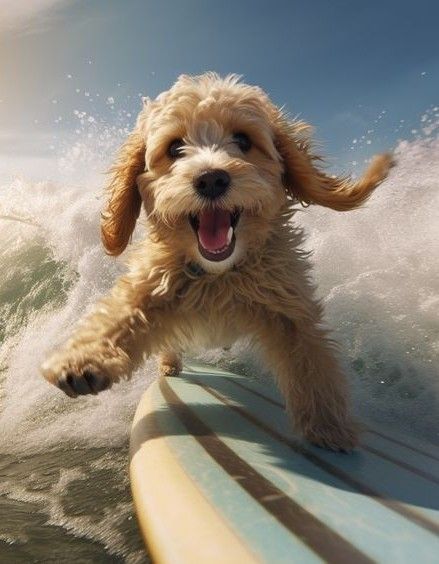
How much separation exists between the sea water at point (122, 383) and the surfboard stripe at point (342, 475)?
62cm

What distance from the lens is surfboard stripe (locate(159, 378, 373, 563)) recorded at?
1.29 m

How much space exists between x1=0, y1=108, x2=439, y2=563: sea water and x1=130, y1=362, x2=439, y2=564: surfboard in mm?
399

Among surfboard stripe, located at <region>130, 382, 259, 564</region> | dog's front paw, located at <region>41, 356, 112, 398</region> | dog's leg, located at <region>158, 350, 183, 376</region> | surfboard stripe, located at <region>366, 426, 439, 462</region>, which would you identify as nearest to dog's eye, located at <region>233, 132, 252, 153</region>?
dog's front paw, located at <region>41, 356, 112, 398</region>

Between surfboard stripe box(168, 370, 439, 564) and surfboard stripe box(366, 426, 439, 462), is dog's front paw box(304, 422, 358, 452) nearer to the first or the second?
surfboard stripe box(168, 370, 439, 564)

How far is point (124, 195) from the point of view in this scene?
289cm

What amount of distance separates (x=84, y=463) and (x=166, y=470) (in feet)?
4.63

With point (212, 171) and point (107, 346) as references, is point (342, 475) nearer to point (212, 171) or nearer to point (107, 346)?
point (107, 346)

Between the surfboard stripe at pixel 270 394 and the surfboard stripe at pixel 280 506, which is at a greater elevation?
the surfboard stripe at pixel 280 506

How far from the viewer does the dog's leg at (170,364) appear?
374cm

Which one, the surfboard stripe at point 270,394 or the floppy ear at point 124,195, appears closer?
the surfboard stripe at point 270,394

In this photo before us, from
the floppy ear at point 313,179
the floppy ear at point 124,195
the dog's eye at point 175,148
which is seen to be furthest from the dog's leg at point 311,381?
the floppy ear at point 124,195

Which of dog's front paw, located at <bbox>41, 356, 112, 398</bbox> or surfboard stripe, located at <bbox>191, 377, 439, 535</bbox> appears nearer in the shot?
surfboard stripe, located at <bbox>191, 377, 439, 535</bbox>

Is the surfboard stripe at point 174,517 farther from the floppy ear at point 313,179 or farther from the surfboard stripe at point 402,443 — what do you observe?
the floppy ear at point 313,179

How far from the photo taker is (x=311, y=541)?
134 centimetres
